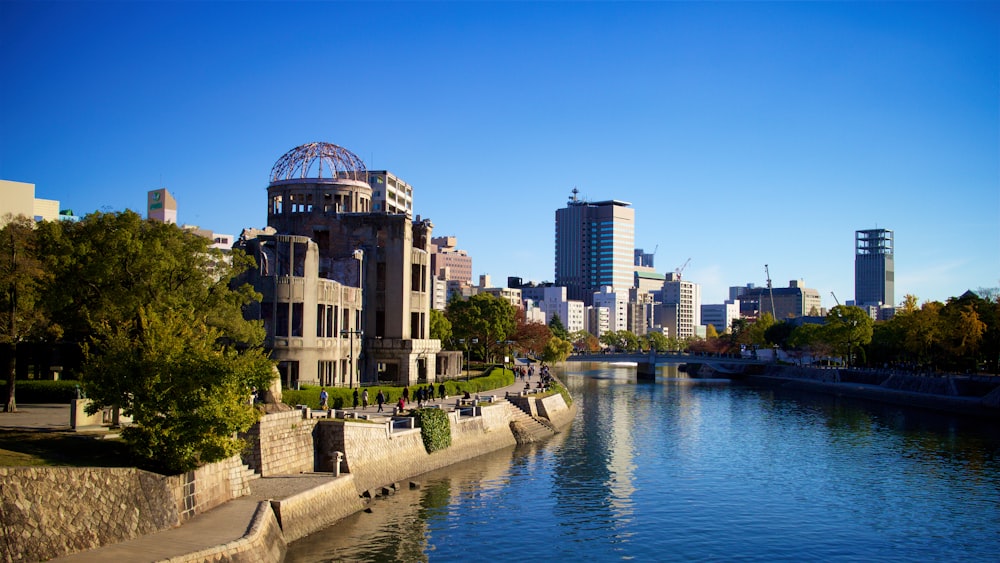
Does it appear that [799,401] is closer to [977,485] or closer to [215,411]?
[977,485]

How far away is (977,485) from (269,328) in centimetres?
5065

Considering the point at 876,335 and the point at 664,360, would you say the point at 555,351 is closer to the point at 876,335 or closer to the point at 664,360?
the point at 664,360

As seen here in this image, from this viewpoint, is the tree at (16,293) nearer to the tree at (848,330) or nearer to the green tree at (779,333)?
the tree at (848,330)

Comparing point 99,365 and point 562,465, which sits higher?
point 99,365

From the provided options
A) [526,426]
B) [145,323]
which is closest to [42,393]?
[145,323]

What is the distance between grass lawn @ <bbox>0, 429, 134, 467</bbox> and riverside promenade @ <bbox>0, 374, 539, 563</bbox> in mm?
3047

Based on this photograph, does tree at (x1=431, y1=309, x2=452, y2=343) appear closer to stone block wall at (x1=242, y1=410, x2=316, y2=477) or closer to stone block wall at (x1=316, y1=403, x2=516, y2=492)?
stone block wall at (x1=316, y1=403, x2=516, y2=492)

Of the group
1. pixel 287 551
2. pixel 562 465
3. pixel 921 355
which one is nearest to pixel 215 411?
pixel 287 551

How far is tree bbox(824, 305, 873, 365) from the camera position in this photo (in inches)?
5625

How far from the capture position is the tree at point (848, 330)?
5625 inches

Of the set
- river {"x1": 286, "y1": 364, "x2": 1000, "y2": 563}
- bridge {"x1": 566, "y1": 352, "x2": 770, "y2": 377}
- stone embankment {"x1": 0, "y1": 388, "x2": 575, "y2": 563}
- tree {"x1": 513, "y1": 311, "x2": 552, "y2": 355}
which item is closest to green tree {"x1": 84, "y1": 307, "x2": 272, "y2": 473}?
stone embankment {"x1": 0, "y1": 388, "x2": 575, "y2": 563}

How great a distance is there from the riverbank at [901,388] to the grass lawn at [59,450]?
8517 cm

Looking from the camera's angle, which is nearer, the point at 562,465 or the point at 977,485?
the point at 977,485

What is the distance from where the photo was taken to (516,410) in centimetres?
7488
